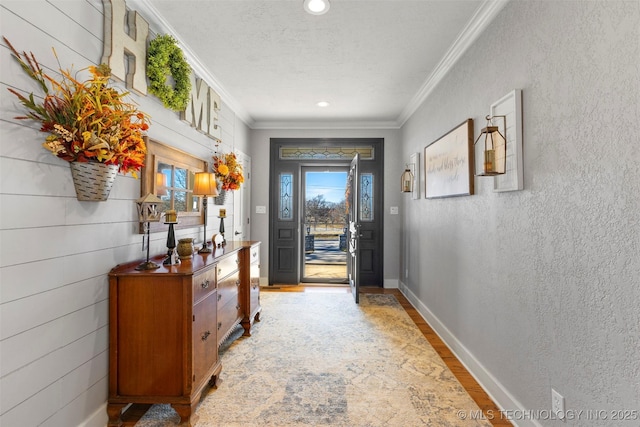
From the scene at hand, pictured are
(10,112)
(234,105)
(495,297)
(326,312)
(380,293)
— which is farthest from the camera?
(380,293)

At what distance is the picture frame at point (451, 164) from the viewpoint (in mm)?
2529

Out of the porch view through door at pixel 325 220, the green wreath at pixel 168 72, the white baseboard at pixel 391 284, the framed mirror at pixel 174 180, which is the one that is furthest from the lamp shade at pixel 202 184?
the porch view through door at pixel 325 220

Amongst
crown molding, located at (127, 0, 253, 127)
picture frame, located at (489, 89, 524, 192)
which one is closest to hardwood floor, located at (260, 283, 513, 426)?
picture frame, located at (489, 89, 524, 192)

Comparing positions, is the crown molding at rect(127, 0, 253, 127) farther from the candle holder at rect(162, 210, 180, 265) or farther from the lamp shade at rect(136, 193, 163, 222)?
the candle holder at rect(162, 210, 180, 265)

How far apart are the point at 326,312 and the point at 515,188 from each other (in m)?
2.68

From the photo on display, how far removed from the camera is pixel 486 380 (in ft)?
7.28

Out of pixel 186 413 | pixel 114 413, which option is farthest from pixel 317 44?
pixel 114 413

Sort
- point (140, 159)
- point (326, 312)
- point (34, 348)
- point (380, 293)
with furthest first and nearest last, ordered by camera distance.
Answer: point (380, 293)
point (326, 312)
point (140, 159)
point (34, 348)

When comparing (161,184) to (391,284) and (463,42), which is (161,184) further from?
(391,284)

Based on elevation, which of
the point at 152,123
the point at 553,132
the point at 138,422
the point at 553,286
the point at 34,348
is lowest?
the point at 138,422

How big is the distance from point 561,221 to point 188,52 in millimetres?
3080

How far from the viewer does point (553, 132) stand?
1.60 m

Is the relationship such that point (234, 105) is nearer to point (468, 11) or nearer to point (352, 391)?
point (468, 11)

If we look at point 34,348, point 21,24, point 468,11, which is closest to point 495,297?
A: point 468,11
